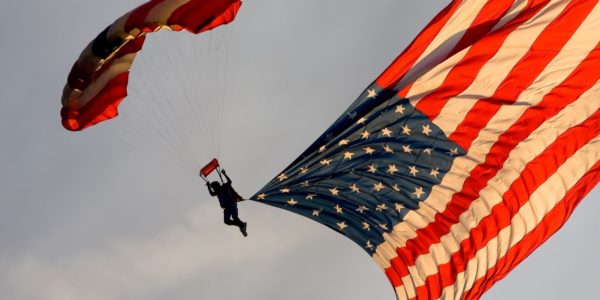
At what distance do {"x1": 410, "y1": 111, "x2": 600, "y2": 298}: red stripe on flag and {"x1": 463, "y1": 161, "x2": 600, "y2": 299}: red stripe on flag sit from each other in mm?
436

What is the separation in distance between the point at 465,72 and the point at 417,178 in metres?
2.06

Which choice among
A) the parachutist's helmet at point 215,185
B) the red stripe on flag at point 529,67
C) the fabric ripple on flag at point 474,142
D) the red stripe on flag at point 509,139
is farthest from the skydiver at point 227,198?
the red stripe on flag at point 529,67

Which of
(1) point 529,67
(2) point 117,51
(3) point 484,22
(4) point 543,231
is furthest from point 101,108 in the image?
(4) point 543,231

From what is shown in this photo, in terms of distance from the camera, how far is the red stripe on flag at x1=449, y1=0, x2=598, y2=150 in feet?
48.2

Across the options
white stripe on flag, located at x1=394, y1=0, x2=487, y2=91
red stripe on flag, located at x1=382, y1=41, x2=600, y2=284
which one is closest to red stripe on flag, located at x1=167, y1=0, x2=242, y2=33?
white stripe on flag, located at x1=394, y1=0, x2=487, y2=91

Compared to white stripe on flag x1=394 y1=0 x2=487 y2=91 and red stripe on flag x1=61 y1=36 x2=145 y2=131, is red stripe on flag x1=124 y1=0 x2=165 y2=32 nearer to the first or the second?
red stripe on flag x1=61 y1=36 x2=145 y2=131

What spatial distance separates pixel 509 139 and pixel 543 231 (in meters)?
1.72

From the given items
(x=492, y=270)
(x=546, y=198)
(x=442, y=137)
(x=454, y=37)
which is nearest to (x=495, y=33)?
(x=454, y=37)

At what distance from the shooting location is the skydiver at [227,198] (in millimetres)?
16953

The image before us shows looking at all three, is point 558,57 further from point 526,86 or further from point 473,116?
point 473,116

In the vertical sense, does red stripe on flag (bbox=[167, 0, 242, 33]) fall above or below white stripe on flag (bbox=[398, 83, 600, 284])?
above

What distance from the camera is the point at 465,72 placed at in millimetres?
15203

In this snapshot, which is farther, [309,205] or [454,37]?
[309,205]

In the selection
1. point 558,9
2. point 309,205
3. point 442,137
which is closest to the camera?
point 558,9
